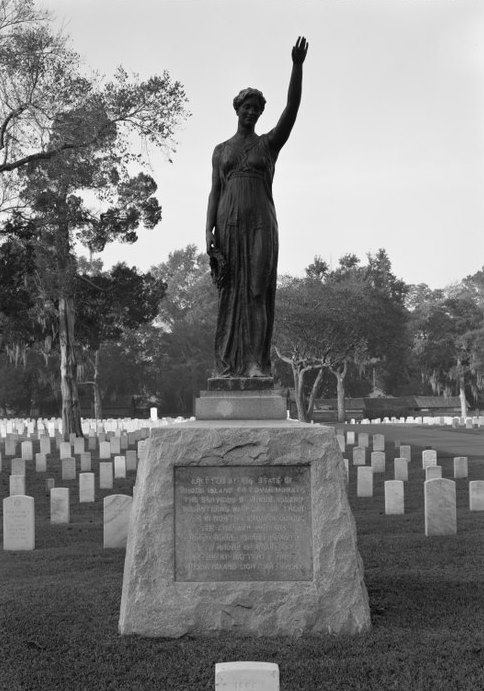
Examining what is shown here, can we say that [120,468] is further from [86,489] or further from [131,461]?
[86,489]

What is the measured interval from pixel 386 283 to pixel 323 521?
188ft

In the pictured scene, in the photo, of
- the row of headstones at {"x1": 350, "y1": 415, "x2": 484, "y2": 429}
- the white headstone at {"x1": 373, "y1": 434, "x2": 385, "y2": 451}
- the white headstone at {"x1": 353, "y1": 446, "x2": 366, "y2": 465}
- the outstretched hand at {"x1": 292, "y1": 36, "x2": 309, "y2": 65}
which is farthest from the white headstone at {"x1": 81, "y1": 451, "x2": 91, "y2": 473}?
the row of headstones at {"x1": 350, "y1": 415, "x2": 484, "y2": 429}

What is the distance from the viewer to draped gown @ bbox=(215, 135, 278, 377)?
643 cm

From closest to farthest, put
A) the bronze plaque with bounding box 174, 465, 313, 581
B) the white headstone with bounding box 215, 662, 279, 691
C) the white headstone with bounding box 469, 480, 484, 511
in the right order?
the white headstone with bounding box 215, 662, 279, 691, the bronze plaque with bounding box 174, 465, 313, 581, the white headstone with bounding box 469, 480, 484, 511

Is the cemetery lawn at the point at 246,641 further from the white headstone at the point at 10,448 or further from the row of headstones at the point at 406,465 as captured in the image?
the white headstone at the point at 10,448

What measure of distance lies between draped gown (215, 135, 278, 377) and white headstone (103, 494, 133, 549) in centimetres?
359


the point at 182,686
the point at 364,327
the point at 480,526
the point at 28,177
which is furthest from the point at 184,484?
the point at 364,327

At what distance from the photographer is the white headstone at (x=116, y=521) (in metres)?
9.37

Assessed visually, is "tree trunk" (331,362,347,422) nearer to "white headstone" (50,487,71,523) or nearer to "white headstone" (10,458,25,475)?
"white headstone" (10,458,25,475)

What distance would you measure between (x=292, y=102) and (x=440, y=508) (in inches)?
222

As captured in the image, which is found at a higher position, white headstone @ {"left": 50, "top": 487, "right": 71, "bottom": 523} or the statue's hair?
the statue's hair

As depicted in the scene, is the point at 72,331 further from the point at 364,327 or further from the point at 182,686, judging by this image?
the point at 182,686

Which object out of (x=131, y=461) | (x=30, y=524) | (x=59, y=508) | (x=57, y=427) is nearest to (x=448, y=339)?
(x=57, y=427)

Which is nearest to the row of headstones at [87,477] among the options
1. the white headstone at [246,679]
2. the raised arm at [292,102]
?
the raised arm at [292,102]
